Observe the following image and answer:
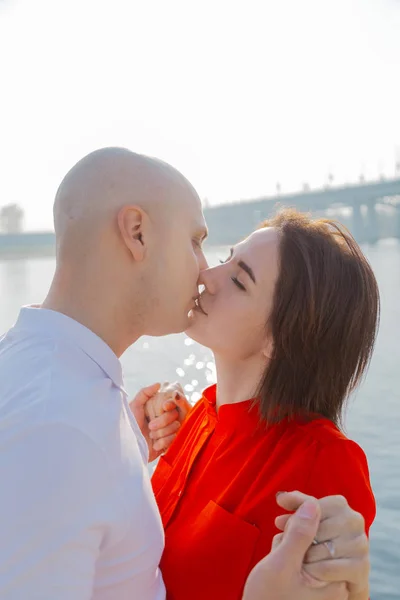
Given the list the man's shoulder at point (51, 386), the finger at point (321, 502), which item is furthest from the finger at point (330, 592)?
the man's shoulder at point (51, 386)

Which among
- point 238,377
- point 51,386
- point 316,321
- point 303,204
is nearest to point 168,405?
point 238,377

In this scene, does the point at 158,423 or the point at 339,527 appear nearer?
the point at 339,527

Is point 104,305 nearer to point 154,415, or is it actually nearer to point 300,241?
point 300,241

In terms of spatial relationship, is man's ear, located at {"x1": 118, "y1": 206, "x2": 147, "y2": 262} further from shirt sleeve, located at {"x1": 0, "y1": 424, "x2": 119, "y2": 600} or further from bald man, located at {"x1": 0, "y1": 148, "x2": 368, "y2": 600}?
shirt sleeve, located at {"x1": 0, "y1": 424, "x2": 119, "y2": 600}

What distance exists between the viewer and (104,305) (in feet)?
4.52

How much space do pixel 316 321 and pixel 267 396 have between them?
0.76 feet

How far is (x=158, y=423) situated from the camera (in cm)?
216

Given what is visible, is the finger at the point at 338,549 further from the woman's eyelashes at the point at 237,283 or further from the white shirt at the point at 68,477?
the woman's eyelashes at the point at 237,283

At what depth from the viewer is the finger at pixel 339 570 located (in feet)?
3.47

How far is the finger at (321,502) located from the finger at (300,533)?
0.06ft

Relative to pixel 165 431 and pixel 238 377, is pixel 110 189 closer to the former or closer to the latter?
pixel 238 377

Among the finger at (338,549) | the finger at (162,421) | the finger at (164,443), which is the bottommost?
the finger at (164,443)

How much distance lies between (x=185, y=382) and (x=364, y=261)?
530 cm

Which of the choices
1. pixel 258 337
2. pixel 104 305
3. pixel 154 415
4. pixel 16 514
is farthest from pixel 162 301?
pixel 154 415
